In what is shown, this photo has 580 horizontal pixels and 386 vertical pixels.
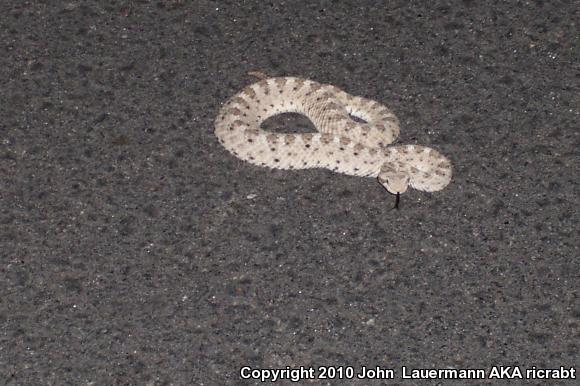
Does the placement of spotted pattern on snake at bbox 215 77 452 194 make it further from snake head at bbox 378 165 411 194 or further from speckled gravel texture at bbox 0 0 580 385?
speckled gravel texture at bbox 0 0 580 385

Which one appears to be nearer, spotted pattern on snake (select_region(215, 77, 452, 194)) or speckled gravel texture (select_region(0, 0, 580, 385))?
speckled gravel texture (select_region(0, 0, 580, 385))

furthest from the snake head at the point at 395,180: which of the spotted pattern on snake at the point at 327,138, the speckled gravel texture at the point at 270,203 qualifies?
the speckled gravel texture at the point at 270,203

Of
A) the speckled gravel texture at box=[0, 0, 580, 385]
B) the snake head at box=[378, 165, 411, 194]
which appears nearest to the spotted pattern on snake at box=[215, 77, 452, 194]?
the snake head at box=[378, 165, 411, 194]

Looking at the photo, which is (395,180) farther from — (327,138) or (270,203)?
(270,203)

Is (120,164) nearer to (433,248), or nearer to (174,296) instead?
(174,296)

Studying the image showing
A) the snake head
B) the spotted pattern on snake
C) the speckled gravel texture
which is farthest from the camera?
the spotted pattern on snake

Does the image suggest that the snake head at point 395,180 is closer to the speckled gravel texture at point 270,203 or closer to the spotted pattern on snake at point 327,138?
the spotted pattern on snake at point 327,138

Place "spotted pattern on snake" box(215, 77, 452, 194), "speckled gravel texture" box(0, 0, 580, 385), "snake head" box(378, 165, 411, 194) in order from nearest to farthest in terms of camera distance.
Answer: "speckled gravel texture" box(0, 0, 580, 385) < "snake head" box(378, 165, 411, 194) < "spotted pattern on snake" box(215, 77, 452, 194)

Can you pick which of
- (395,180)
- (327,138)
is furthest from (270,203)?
(395,180)
